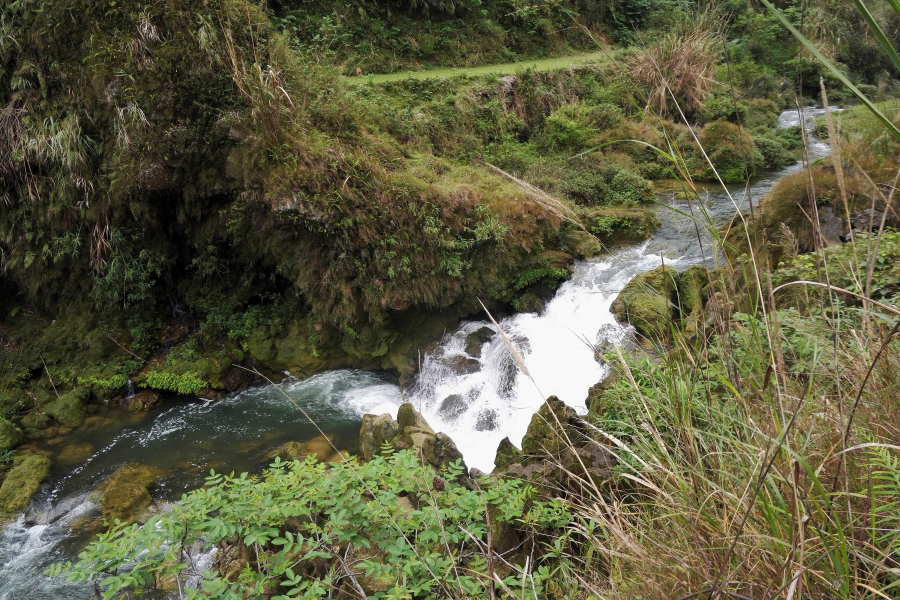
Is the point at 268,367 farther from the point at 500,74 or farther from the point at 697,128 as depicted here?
the point at 697,128

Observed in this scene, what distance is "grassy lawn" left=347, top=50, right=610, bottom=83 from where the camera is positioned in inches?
426

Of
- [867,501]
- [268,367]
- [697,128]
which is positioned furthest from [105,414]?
[697,128]

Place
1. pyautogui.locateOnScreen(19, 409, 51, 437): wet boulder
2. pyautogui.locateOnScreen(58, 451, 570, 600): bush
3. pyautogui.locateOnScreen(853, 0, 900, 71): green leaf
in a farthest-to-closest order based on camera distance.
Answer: pyautogui.locateOnScreen(19, 409, 51, 437): wet boulder → pyautogui.locateOnScreen(58, 451, 570, 600): bush → pyautogui.locateOnScreen(853, 0, 900, 71): green leaf

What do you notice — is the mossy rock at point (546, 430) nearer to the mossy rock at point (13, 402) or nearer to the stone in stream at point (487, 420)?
the stone in stream at point (487, 420)

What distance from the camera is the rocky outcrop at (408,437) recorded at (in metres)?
4.80

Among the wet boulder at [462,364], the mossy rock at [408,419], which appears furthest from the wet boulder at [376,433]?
the wet boulder at [462,364]

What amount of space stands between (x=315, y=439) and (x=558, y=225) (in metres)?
4.93

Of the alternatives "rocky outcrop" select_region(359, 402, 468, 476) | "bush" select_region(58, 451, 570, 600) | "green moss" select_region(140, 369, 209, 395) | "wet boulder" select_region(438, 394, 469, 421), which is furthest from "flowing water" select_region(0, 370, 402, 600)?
"bush" select_region(58, 451, 570, 600)

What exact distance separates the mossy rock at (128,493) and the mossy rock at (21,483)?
0.81 metres

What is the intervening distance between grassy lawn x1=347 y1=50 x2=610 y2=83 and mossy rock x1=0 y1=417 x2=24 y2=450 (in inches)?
325

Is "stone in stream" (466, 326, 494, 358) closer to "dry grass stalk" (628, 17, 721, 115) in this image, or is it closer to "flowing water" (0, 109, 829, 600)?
"flowing water" (0, 109, 829, 600)

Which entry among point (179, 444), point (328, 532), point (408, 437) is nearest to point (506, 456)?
point (408, 437)

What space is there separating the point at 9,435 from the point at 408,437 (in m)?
6.08

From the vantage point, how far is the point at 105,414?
7.74 metres
